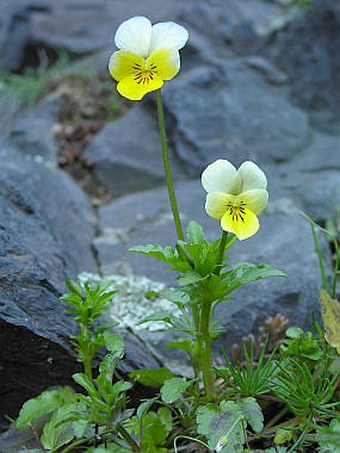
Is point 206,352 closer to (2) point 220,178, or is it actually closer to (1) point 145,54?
(2) point 220,178

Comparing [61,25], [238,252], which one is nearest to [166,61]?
[238,252]

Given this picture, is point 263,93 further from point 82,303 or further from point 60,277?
point 82,303

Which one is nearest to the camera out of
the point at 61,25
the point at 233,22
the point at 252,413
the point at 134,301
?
→ the point at 252,413

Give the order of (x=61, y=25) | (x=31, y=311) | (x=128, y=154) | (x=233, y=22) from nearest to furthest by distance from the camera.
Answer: (x=31, y=311) → (x=128, y=154) → (x=233, y=22) → (x=61, y=25)

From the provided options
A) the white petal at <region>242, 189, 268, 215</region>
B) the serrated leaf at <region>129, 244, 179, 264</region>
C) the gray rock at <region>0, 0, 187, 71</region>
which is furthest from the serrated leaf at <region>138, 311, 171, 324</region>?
the gray rock at <region>0, 0, 187, 71</region>

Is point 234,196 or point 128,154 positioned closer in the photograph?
point 234,196

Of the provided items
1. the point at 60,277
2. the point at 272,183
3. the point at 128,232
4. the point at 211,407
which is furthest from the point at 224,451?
the point at 272,183

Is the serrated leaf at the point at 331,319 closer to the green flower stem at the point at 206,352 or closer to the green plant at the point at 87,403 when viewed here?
the green flower stem at the point at 206,352
